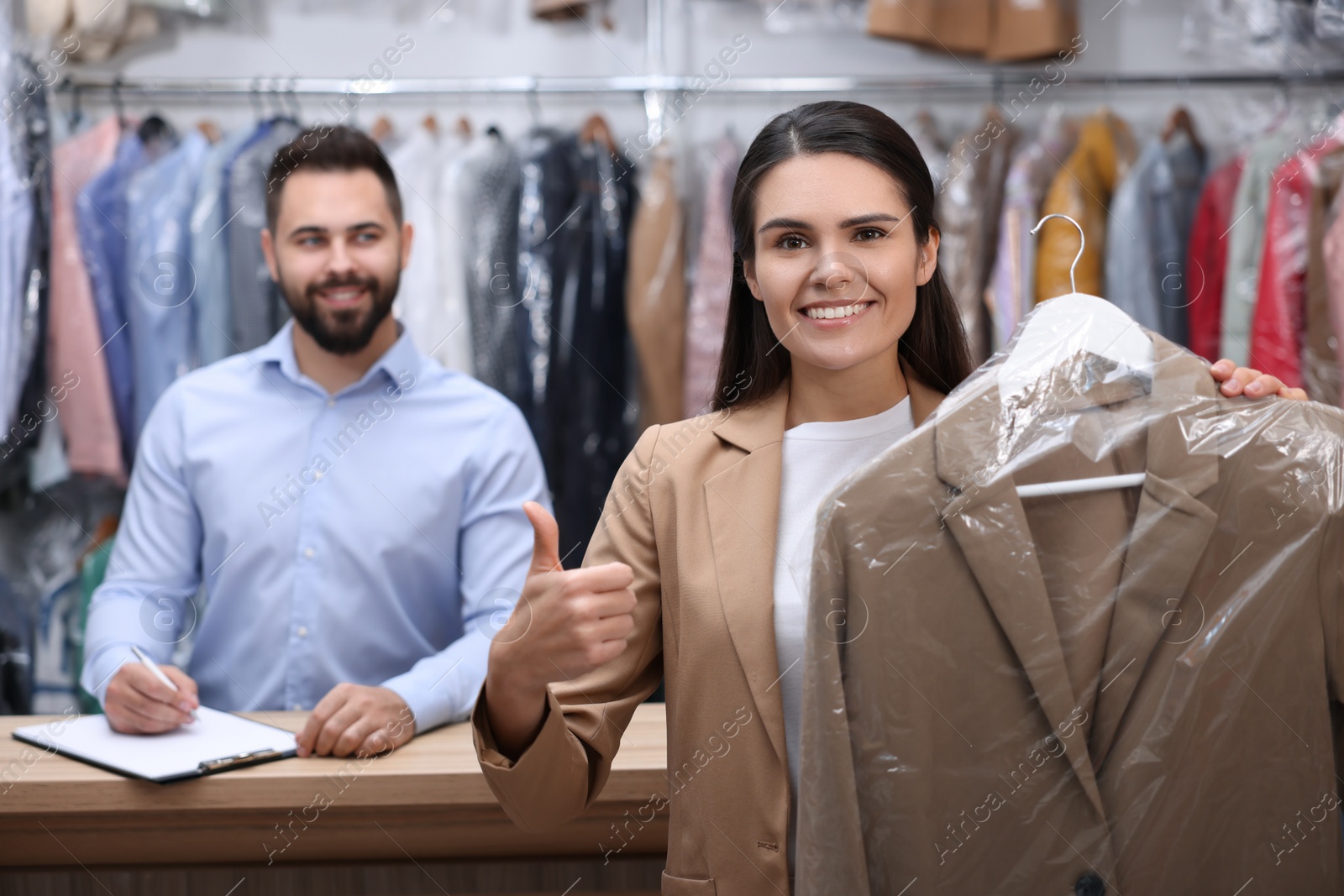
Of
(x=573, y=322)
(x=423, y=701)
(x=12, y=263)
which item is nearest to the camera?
(x=423, y=701)

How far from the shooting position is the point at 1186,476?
3.27 feet

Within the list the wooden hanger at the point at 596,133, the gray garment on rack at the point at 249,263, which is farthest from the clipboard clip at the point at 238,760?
the wooden hanger at the point at 596,133

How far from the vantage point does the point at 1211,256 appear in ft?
9.02

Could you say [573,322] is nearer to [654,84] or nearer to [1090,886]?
[654,84]

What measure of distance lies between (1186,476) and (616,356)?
1983 mm

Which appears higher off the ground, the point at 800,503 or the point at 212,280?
the point at 212,280

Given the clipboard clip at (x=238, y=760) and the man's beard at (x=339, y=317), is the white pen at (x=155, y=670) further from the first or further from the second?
the man's beard at (x=339, y=317)

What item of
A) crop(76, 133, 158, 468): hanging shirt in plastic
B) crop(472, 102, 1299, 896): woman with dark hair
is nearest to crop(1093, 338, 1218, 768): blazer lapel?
crop(472, 102, 1299, 896): woman with dark hair

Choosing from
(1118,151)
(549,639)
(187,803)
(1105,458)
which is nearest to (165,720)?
(187,803)

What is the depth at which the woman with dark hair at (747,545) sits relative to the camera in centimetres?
108

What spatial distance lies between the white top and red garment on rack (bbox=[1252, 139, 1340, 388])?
1.73 m

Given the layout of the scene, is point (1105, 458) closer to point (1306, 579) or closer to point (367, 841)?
point (1306, 579)

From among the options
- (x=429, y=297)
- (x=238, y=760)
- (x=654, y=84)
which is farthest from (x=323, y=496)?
(x=654, y=84)

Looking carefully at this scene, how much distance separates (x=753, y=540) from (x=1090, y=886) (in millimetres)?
448
